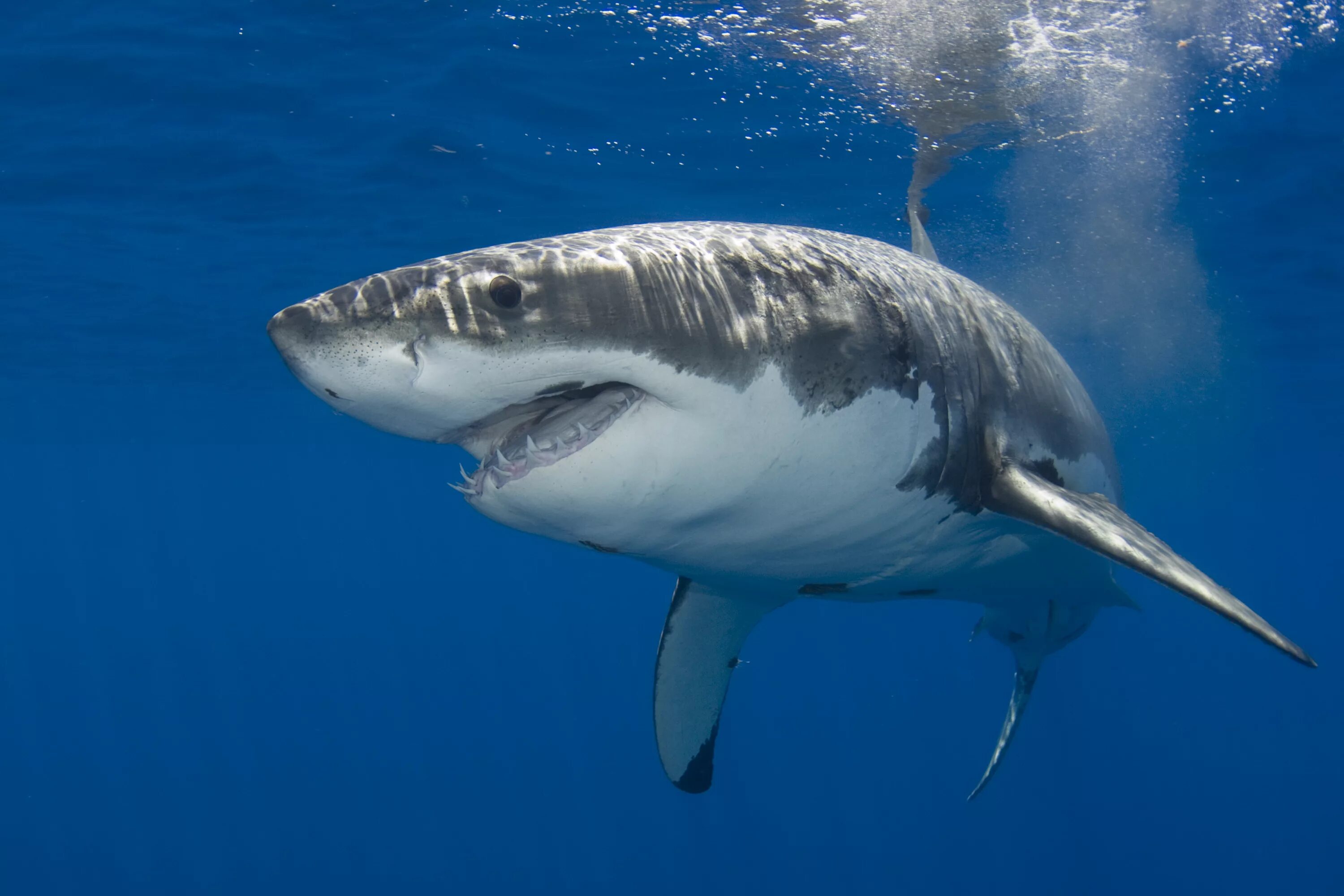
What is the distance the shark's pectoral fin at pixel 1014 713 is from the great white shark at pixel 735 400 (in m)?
4.51

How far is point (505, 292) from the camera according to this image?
87.7 inches

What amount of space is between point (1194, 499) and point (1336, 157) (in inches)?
2925

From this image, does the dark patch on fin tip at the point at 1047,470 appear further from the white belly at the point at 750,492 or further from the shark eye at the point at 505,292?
the shark eye at the point at 505,292

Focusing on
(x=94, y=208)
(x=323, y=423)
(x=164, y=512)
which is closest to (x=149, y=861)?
(x=323, y=423)

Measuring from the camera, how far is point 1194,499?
77562mm

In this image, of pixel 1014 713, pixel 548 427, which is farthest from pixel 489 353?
pixel 1014 713

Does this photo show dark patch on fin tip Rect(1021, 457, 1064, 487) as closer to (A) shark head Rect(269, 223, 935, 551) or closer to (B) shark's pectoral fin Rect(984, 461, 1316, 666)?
(B) shark's pectoral fin Rect(984, 461, 1316, 666)

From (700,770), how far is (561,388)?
390cm

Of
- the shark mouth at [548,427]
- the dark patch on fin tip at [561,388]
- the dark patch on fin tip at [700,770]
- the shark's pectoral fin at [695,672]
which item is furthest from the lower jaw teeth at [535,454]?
the dark patch on fin tip at [700,770]

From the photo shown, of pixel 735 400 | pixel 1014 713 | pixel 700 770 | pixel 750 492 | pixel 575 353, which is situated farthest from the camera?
pixel 1014 713

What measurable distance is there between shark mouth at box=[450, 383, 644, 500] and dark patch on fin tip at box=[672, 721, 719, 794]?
351 centimetres

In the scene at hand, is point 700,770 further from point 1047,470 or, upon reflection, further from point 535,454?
point 535,454

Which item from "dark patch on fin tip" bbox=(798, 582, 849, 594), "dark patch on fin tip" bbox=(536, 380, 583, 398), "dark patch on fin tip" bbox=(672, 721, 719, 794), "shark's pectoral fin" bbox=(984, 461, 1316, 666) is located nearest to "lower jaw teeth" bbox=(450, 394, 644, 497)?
"dark patch on fin tip" bbox=(536, 380, 583, 398)

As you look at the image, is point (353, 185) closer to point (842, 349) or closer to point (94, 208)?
point (94, 208)
